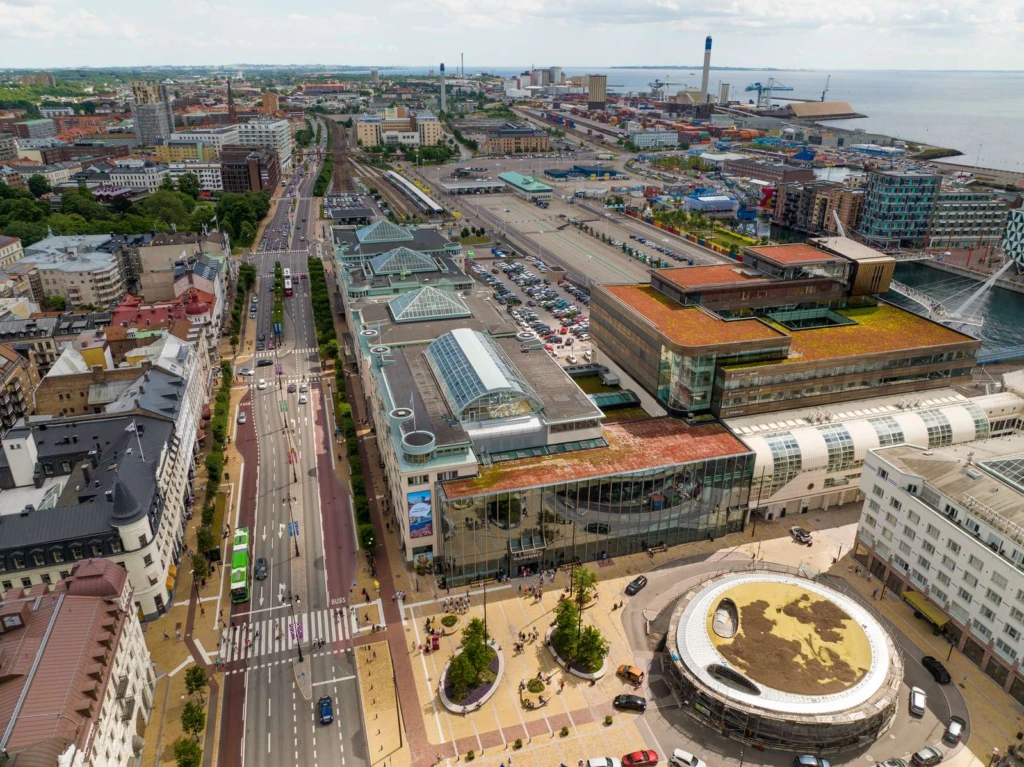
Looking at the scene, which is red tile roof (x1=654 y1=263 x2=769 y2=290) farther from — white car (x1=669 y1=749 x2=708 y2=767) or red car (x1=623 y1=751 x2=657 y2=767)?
red car (x1=623 y1=751 x2=657 y2=767)

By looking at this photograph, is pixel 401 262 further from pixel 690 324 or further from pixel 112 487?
pixel 112 487

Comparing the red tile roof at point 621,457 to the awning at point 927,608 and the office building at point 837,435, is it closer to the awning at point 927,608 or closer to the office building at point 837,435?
the office building at point 837,435

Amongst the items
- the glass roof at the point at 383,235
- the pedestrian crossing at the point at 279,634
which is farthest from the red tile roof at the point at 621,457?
the glass roof at the point at 383,235

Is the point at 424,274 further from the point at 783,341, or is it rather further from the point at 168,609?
the point at 168,609

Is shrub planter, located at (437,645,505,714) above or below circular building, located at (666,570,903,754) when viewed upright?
below

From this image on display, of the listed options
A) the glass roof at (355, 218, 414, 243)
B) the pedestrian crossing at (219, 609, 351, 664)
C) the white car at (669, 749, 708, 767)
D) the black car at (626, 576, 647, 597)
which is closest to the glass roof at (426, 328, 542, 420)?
the black car at (626, 576, 647, 597)

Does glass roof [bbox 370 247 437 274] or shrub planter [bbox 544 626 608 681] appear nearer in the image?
shrub planter [bbox 544 626 608 681]

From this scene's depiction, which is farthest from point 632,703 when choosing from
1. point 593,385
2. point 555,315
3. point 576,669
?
point 555,315
